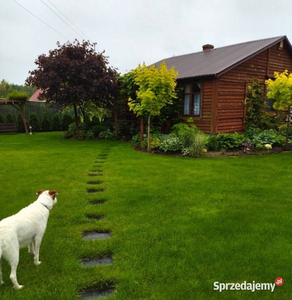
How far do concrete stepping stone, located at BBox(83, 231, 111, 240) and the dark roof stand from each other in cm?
943

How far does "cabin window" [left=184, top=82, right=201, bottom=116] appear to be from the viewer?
12.5 m

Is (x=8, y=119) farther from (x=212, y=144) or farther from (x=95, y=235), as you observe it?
(x=95, y=235)

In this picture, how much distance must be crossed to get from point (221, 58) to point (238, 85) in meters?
1.99

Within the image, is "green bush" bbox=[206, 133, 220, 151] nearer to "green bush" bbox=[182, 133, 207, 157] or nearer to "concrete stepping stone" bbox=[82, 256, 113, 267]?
"green bush" bbox=[182, 133, 207, 157]

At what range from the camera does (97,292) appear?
2.43 m

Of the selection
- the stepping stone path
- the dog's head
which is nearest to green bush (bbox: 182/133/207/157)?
the stepping stone path

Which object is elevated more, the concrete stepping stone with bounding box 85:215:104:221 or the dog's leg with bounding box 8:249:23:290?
the dog's leg with bounding box 8:249:23:290

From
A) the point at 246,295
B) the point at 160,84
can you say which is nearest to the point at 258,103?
the point at 160,84

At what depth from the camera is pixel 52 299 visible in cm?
231

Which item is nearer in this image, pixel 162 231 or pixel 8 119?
pixel 162 231

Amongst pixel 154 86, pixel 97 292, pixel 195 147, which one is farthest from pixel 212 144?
pixel 97 292

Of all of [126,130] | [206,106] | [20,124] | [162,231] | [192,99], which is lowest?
[162,231]

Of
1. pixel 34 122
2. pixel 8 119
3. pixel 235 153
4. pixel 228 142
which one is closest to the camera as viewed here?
pixel 235 153

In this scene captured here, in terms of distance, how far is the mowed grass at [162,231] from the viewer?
251cm
